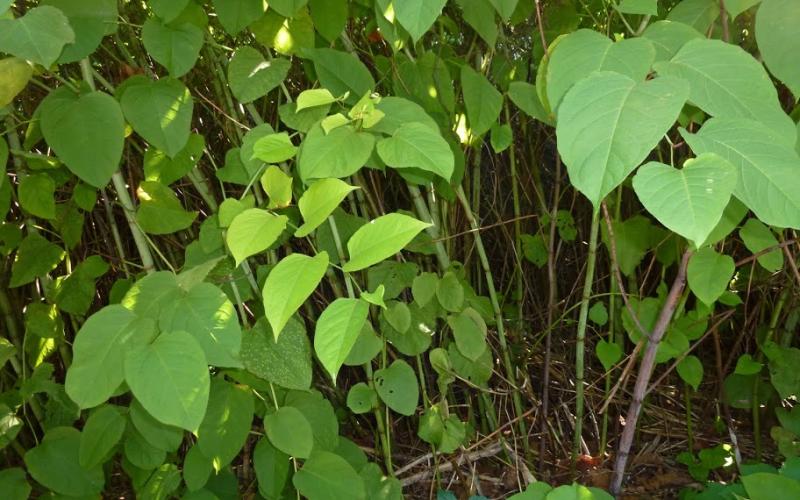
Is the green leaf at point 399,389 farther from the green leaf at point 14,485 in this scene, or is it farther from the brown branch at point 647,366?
the green leaf at point 14,485

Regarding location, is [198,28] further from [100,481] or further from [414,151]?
[100,481]

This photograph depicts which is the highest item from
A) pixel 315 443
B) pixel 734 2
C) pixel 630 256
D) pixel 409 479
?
pixel 734 2

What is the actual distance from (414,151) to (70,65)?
37.7 inches

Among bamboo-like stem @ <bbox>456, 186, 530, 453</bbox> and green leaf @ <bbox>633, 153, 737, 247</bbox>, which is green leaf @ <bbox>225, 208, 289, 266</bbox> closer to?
green leaf @ <bbox>633, 153, 737, 247</bbox>

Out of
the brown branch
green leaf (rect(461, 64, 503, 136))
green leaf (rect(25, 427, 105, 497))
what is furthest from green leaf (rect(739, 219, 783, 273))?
green leaf (rect(25, 427, 105, 497))

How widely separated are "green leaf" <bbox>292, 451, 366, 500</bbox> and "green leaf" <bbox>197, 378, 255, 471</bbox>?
11 centimetres

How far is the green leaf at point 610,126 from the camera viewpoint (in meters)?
0.53

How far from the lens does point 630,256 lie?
1.38m

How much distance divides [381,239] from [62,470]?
0.87 metres

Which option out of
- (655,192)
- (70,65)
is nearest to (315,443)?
(655,192)

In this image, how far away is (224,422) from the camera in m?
1.04

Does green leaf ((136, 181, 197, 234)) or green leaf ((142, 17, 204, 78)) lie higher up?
green leaf ((142, 17, 204, 78))

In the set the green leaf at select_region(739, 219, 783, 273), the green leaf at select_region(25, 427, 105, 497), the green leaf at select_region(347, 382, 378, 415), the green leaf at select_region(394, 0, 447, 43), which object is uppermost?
the green leaf at select_region(394, 0, 447, 43)

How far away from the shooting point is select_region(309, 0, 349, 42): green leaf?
1.06m
